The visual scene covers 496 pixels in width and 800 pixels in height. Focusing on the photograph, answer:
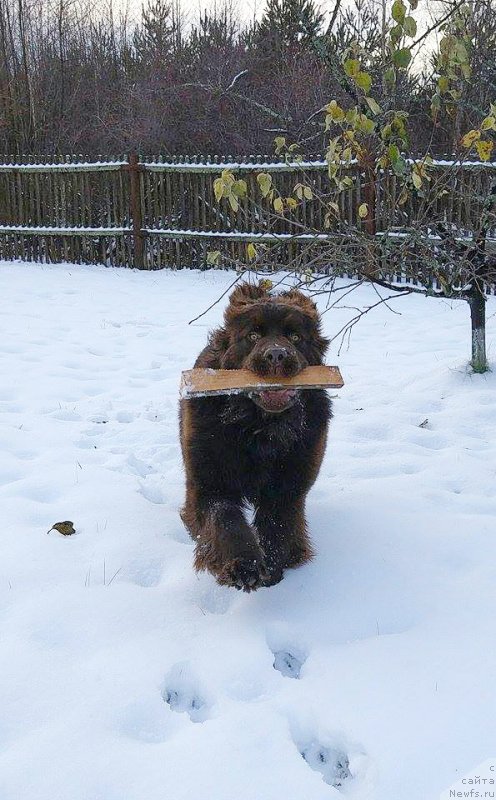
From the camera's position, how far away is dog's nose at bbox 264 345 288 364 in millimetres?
2822

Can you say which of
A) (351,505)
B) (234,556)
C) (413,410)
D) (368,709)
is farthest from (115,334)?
(368,709)

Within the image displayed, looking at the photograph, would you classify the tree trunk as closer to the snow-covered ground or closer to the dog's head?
the snow-covered ground

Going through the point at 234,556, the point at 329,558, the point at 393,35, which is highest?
the point at 393,35

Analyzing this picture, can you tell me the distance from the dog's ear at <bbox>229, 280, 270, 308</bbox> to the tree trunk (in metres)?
2.15

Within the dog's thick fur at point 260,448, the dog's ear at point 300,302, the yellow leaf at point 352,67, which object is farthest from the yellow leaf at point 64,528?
the yellow leaf at point 352,67

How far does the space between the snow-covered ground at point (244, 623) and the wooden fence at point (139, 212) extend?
6.80m

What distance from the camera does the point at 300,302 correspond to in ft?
11.4

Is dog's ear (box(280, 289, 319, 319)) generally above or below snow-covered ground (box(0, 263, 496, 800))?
above

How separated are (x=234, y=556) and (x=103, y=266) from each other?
10.8 meters

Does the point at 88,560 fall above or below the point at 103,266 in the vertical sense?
below

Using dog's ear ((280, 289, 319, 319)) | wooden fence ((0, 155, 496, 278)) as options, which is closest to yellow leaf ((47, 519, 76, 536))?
dog's ear ((280, 289, 319, 319))

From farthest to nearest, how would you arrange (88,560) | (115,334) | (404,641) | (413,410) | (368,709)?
(115,334), (413,410), (88,560), (404,641), (368,709)

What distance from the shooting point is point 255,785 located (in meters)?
1.86

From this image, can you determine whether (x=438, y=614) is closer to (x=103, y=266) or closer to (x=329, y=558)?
(x=329, y=558)
